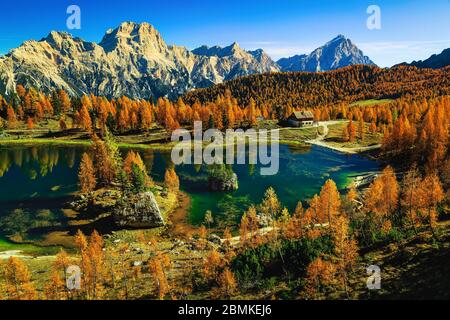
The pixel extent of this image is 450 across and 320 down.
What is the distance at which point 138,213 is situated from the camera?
246ft

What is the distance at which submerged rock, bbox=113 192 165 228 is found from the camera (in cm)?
7419

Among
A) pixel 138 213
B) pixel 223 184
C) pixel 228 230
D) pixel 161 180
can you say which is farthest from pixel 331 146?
pixel 138 213

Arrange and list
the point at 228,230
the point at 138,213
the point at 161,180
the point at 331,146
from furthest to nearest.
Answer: the point at 331,146 → the point at 161,180 → the point at 138,213 → the point at 228,230

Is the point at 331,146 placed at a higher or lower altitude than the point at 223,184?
higher

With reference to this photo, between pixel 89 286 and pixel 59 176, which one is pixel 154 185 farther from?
pixel 89 286

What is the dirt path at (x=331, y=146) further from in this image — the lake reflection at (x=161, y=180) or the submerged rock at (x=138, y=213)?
the submerged rock at (x=138, y=213)

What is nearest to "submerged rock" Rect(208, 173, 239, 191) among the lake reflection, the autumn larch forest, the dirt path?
the autumn larch forest

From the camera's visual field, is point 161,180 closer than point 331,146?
Yes

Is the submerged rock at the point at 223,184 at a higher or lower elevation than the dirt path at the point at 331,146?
lower

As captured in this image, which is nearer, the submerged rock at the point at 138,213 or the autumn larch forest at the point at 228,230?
the autumn larch forest at the point at 228,230

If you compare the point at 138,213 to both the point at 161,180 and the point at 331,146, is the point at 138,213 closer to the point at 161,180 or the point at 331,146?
the point at 161,180

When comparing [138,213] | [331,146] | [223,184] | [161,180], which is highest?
[331,146]

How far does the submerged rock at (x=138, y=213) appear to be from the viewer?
7419 cm

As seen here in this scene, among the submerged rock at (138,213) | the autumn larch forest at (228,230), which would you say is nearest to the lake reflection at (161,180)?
the autumn larch forest at (228,230)
